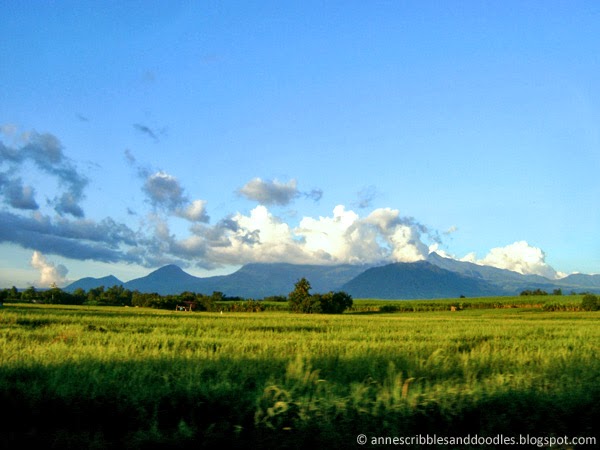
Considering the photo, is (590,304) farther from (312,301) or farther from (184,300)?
(184,300)

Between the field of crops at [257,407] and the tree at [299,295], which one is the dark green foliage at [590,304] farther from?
the field of crops at [257,407]

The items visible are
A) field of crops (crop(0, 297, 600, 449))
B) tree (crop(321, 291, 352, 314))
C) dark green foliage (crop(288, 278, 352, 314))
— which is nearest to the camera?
field of crops (crop(0, 297, 600, 449))

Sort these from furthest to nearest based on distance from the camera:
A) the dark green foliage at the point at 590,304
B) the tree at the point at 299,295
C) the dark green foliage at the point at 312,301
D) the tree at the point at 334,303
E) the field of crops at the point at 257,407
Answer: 1. the dark green foliage at the point at 590,304
2. the tree at the point at 299,295
3. the tree at the point at 334,303
4. the dark green foliage at the point at 312,301
5. the field of crops at the point at 257,407

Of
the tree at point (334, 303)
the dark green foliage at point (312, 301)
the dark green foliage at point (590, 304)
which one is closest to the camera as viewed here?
the dark green foliage at point (312, 301)

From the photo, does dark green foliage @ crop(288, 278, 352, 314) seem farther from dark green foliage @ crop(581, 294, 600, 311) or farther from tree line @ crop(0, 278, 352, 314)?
dark green foliage @ crop(581, 294, 600, 311)

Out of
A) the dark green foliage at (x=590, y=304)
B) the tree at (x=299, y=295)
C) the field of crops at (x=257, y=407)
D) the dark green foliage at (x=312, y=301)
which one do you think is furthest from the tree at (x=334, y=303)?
the field of crops at (x=257, y=407)

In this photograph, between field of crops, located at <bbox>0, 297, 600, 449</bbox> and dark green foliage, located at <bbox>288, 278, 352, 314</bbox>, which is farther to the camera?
dark green foliage, located at <bbox>288, 278, 352, 314</bbox>

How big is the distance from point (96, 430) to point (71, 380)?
5.98ft

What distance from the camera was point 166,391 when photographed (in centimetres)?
945

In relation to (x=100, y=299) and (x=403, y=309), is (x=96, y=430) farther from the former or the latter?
(x=100, y=299)

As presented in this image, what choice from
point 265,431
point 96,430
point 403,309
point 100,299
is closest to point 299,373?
point 265,431

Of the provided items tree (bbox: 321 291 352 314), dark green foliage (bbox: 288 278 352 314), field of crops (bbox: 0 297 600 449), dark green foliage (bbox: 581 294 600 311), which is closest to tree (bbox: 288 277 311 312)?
dark green foliage (bbox: 288 278 352 314)

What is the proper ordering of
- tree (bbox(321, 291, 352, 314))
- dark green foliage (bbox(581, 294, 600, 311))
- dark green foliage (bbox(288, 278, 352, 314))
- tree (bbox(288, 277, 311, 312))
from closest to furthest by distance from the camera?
dark green foliage (bbox(288, 278, 352, 314)) → tree (bbox(321, 291, 352, 314)) → tree (bbox(288, 277, 311, 312)) → dark green foliage (bbox(581, 294, 600, 311))

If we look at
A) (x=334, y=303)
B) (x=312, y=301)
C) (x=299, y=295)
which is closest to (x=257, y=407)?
(x=312, y=301)
